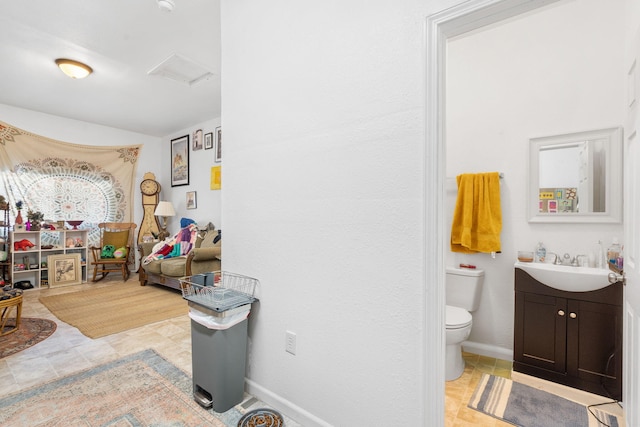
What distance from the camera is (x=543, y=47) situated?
211cm

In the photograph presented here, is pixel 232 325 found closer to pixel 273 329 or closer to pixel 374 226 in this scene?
pixel 273 329

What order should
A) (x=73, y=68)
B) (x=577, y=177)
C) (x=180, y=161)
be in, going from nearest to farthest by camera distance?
(x=577, y=177), (x=73, y=68), (x=180, y=161)

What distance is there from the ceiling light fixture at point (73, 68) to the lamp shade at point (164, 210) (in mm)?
2524

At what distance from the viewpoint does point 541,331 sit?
196 centimetres

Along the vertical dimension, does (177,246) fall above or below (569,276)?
below

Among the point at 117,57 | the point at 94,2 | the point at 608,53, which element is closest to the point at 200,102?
the point at 117,57

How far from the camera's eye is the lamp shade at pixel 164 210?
17.3ft

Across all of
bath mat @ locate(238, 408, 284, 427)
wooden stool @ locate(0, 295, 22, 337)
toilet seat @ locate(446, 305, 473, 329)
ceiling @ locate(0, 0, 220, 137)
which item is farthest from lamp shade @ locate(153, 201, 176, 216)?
toilet seat @ locate(446, 305, 473, 329)

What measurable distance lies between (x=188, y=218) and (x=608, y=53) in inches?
219

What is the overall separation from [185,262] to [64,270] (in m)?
2.15

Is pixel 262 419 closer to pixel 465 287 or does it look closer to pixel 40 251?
pixel 465 287

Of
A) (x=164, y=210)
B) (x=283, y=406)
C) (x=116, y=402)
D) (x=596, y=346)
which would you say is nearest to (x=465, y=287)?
(x=596, y=346)

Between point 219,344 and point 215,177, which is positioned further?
point 215,177

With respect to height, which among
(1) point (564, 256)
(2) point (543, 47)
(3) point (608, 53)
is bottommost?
(1) point (564, 256)
